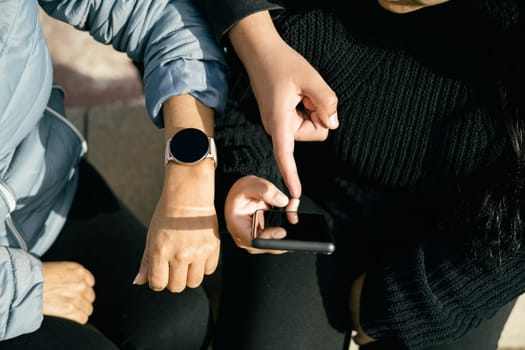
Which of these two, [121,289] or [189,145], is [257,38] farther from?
[121,289]

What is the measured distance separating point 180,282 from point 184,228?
9 cm

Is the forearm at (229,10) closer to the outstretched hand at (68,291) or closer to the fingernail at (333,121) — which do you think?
the fingernail at (333,121)

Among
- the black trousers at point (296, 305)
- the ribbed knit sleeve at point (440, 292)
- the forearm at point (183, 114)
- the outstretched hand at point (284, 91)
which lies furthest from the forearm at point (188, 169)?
the ribbed knit sleeve at point (440, 292)

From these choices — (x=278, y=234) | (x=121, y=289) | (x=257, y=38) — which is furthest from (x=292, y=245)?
(x=121, y=289)

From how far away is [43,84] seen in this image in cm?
86

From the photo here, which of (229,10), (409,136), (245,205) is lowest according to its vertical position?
(245,205)

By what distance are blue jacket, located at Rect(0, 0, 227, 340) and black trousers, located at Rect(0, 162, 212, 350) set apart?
5.3 inches

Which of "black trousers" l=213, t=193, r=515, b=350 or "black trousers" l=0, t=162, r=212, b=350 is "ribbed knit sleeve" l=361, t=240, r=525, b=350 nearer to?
"black trousers" l=213, t=193, r=515, b=350

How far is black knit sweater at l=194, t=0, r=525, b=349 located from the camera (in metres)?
0.84

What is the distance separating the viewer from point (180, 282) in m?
0.84

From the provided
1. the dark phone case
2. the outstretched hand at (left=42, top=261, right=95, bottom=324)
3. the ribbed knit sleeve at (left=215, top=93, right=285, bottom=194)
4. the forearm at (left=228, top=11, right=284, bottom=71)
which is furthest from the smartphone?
the outstretched hand at (left=42, top=261, right=95, bottom=324)

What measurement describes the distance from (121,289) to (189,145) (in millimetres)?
377

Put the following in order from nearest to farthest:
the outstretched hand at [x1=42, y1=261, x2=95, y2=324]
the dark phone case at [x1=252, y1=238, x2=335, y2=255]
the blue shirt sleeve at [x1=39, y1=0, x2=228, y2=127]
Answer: the dark phone case at [x1=252, y1=238, x2=335, y2=255] < the blue shirt sleeve at [x1=39, y1=0, x2=228, y2=127] < the outstretched hand at [x1=42, y1=261, x2=95, y2=324]

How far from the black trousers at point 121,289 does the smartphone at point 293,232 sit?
0.34m
